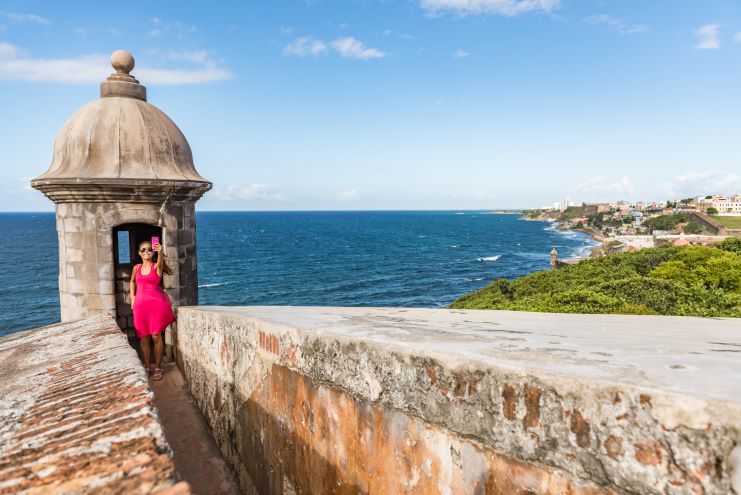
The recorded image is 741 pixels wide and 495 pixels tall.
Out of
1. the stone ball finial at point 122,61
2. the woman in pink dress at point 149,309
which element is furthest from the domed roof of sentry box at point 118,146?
the woman in pink dress at point 149,309

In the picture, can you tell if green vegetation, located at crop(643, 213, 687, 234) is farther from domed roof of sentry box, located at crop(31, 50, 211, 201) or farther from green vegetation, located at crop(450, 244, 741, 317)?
domed roof of sentry box, located at crop(31, 50, 211, 201)

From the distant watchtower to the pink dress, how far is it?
713mm

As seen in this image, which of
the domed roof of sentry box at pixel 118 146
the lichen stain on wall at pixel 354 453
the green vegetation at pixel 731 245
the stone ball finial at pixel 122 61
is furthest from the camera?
the green vegetation at pixel 731 245

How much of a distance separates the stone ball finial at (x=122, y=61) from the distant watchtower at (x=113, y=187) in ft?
0.04

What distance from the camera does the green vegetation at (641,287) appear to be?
10.4 metres

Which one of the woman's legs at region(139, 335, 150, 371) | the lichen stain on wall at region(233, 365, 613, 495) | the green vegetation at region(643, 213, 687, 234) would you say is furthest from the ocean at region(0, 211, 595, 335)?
the lichen stain on wall at region(233, 365, 613, 495)

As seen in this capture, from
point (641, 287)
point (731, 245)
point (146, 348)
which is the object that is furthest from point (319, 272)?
point (146, 348)

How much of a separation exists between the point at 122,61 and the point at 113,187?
177 cm

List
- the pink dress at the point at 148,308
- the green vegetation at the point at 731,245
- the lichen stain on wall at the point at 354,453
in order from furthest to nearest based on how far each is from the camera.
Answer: the green vegetation at the point at 731,245 < the pink dress at the point at 148,308 < the lichen stain on wall at the point at 354,453

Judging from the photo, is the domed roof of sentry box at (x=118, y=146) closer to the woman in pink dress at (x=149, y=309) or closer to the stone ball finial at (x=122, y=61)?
the stone ball finial at (x=122, y=61)

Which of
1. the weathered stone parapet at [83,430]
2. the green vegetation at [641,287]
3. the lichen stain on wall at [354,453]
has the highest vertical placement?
the weathered stone parapet at [83,430]

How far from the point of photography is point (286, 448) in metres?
2.49

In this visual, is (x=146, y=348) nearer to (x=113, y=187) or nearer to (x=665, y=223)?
(x=113, y=187)

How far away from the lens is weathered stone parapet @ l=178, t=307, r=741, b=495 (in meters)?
1.13
